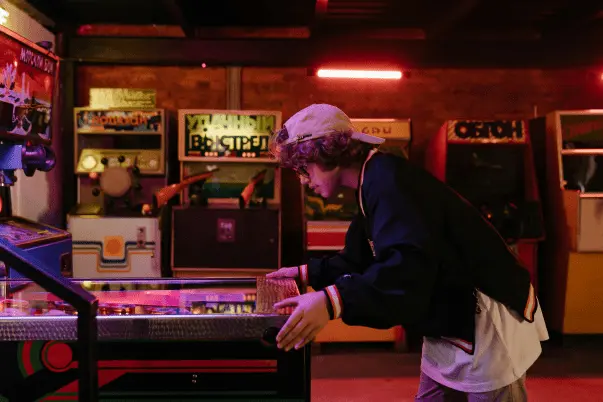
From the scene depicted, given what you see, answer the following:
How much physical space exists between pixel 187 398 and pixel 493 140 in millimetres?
3638

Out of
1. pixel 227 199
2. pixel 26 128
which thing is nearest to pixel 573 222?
pixel 227 199

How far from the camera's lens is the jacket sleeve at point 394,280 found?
4.31 ft

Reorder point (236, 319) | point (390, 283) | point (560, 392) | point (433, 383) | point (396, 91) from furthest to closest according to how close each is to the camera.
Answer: point (396, 91), point (560, 392), point (433, 383), point (236, 319), point (390, 283)

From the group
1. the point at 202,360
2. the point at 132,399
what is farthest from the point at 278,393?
the point at 132,399

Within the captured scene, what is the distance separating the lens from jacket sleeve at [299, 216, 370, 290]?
183 cm

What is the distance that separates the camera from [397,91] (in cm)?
544

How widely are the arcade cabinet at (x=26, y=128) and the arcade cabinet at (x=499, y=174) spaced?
9.88 ft

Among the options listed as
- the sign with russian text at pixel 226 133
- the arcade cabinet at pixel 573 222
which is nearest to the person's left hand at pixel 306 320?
the sign with russian text at pixel 226 133

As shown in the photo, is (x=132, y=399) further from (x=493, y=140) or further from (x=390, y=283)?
(x=493, y=140)

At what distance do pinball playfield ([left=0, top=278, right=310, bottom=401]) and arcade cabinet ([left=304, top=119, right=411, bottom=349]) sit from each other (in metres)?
2.76

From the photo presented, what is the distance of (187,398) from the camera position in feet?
5.12

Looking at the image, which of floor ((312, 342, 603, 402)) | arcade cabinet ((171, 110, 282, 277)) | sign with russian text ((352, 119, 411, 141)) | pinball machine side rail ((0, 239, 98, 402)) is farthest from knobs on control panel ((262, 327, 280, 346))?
sign with russian text ((352, 119, 411, 141))

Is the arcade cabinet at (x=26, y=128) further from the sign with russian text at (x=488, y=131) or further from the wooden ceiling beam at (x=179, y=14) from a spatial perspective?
the sign with russian text at (x=488, y=131)

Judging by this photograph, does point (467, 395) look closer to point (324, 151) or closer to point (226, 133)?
point (324, 151)
